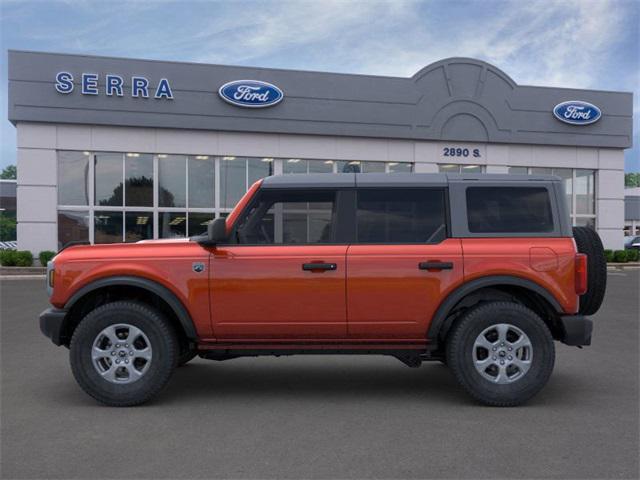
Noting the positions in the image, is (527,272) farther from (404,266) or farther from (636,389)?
(636,389)

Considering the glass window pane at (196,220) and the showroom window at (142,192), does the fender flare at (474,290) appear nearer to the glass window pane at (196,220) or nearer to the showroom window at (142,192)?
the showroom window at (142,192)

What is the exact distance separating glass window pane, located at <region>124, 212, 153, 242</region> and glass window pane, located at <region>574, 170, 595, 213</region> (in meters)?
20.1

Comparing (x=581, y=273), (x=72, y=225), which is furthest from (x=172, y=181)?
(x=581, y=273)

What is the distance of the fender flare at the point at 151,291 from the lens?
16.1 ft

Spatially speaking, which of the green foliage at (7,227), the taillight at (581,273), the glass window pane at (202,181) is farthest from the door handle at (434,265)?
the green foliage at (7,227)

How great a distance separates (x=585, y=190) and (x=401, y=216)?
26178 millimetres

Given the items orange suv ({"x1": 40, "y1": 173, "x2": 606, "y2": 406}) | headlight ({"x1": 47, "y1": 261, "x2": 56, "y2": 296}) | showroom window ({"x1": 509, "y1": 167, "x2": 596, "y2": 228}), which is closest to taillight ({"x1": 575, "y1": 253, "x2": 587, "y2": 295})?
orange suv ({"x1": 40, "y1": 173, "x2": 606, "y2": 406})

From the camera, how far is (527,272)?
491cm

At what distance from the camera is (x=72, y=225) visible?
22531 mm

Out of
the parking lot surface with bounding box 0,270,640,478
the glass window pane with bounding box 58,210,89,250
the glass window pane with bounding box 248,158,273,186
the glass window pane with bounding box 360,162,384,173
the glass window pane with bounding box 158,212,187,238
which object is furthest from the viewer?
the glass window pane with bounding box 360,162,384,173

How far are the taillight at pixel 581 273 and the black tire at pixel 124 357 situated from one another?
3553 millimetres

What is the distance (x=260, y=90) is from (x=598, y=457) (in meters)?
22.0

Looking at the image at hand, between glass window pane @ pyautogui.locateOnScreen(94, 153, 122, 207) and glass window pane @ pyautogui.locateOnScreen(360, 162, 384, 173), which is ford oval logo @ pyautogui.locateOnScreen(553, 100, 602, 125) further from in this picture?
glass window pane @ pyautogui.locateOnScreen(94, 153, 122, 207)

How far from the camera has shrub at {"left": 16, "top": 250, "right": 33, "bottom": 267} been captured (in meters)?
21.4
